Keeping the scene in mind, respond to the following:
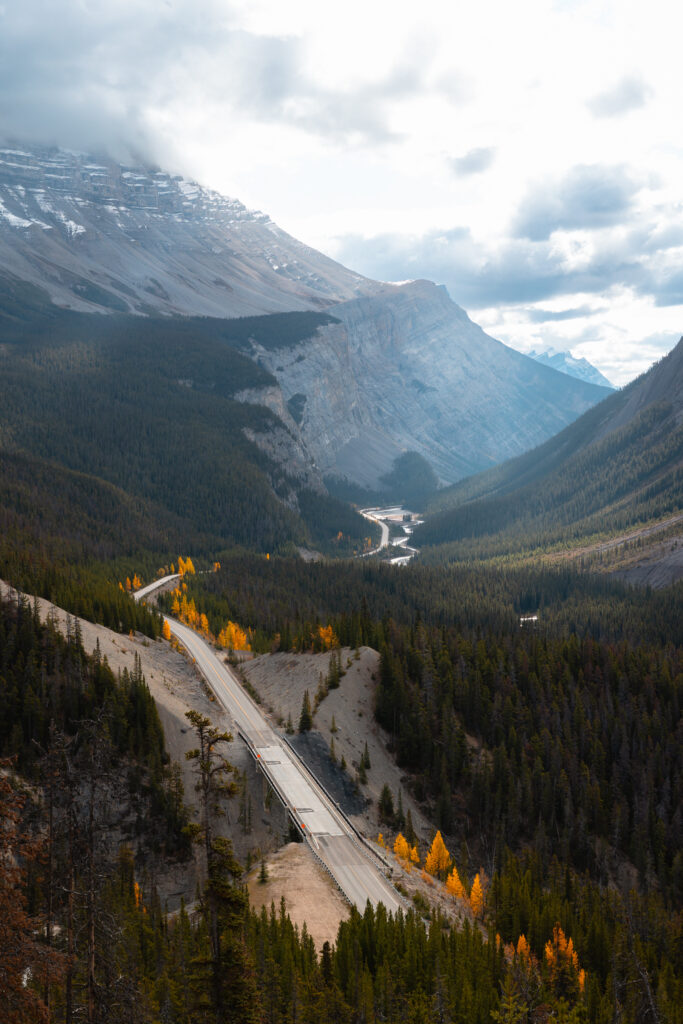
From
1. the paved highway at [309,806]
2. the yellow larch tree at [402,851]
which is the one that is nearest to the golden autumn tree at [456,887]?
the yellow larch tree at [402,851]

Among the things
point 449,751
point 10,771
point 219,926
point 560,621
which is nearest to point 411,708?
point 449,751

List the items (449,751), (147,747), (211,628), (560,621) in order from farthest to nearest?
(560,621)
(211,628)
(449,751)
(147,747)

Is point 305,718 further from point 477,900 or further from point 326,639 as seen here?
point 477,900

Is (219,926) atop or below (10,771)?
atop

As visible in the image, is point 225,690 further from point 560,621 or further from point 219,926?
point 560,621

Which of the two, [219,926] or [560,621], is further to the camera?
[560,621]

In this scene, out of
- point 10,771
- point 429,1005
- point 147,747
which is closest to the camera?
point 429,1005

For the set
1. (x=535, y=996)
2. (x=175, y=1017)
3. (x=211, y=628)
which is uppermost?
(x=211, y=628)

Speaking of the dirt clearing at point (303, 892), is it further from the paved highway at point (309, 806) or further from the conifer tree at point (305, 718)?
the conifer tree at point (305, 718)

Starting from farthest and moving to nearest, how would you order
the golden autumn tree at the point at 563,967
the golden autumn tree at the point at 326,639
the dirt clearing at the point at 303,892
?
the golden autumn tree at the point at 326,639, the dirt clearing at the point at 303,892, the golden autumn tree at the point at 563,967
